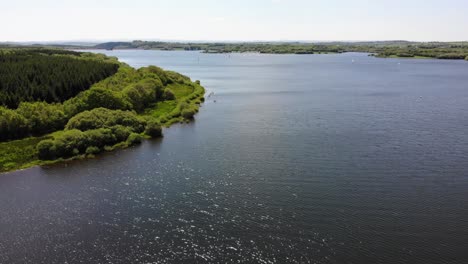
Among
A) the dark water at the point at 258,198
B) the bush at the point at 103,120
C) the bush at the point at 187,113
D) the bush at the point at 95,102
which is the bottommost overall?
the dark water at the point at 258,198

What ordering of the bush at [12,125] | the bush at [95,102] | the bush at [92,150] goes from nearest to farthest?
the bush at [92,150]
the bush at [12,125]
the bush at [95,102]

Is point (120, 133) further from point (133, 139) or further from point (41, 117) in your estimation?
point (41, 117)

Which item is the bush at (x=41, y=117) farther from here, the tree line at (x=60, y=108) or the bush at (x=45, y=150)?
the bush at (x=45, y=150)

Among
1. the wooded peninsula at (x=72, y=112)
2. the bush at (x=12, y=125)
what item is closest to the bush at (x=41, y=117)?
the wooded peninsula at (x=72, y=112)

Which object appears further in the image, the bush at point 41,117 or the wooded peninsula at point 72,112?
the bush at point 41,117

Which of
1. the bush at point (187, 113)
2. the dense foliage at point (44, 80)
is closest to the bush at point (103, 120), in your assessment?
the bush at point (187, 113)

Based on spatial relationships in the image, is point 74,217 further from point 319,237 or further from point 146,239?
point 319,237

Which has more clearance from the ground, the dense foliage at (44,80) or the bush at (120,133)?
the dense foliage at (44,80)

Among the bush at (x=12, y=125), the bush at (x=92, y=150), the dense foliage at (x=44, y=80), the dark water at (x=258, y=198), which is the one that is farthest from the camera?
the dense foliage at (x=44, y=80)
